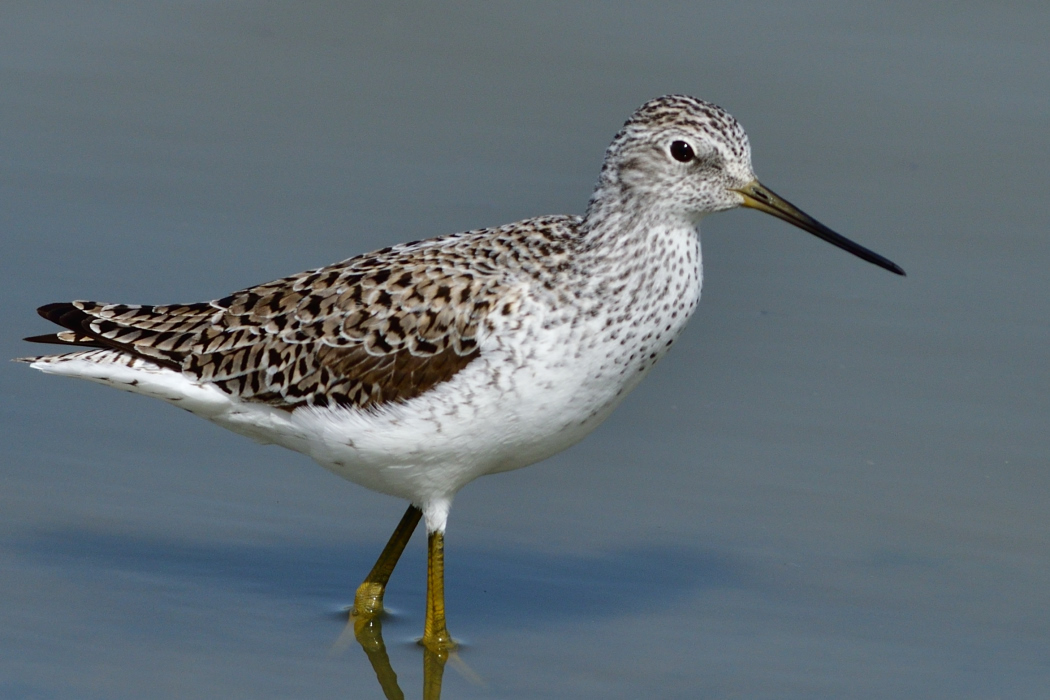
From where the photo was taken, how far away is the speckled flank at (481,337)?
9.09m

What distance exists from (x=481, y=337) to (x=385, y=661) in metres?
1.89

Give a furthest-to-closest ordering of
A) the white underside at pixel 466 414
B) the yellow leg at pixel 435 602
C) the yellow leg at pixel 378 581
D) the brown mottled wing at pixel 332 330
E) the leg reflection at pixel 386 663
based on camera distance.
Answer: the yellow leg at pixel 378 581, the yellow leg at pixel 435 602, the leg reflection at pixel 386 663, the brown mottled wing at pixel 332 330, the white underside at pixel 466 414

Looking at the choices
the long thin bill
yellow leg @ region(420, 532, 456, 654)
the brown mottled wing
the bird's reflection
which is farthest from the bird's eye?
the bird's reflection

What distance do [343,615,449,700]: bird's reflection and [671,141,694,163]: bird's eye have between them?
2.89 metres

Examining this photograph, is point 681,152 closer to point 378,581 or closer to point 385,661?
point 378,581

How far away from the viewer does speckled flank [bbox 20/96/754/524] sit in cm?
909

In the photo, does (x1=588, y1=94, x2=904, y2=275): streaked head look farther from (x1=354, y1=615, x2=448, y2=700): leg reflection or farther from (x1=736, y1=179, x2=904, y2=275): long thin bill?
(x1=354, y1=615, x2=448, y2=700): leg reflection

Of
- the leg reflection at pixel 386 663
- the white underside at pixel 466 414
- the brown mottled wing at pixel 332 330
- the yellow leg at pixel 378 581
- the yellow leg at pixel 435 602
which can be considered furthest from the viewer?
the yellow leg at pixel 378 581

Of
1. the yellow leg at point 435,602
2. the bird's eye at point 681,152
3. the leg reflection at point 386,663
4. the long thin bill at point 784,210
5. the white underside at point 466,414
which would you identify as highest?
the bird's eye at point 681,152

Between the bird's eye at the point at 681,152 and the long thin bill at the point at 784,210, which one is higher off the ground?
the bird's eye at the point at 681,152

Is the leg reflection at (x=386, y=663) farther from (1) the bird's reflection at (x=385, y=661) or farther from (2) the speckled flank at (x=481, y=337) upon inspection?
(2) the speckled flank at (x=481, y=337)

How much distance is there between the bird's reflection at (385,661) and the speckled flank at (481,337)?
71 centimetres

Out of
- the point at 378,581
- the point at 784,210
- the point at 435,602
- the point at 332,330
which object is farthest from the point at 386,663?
the point at 784,210

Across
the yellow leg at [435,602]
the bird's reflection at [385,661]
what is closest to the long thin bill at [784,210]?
the yellow leg at [435,602]
